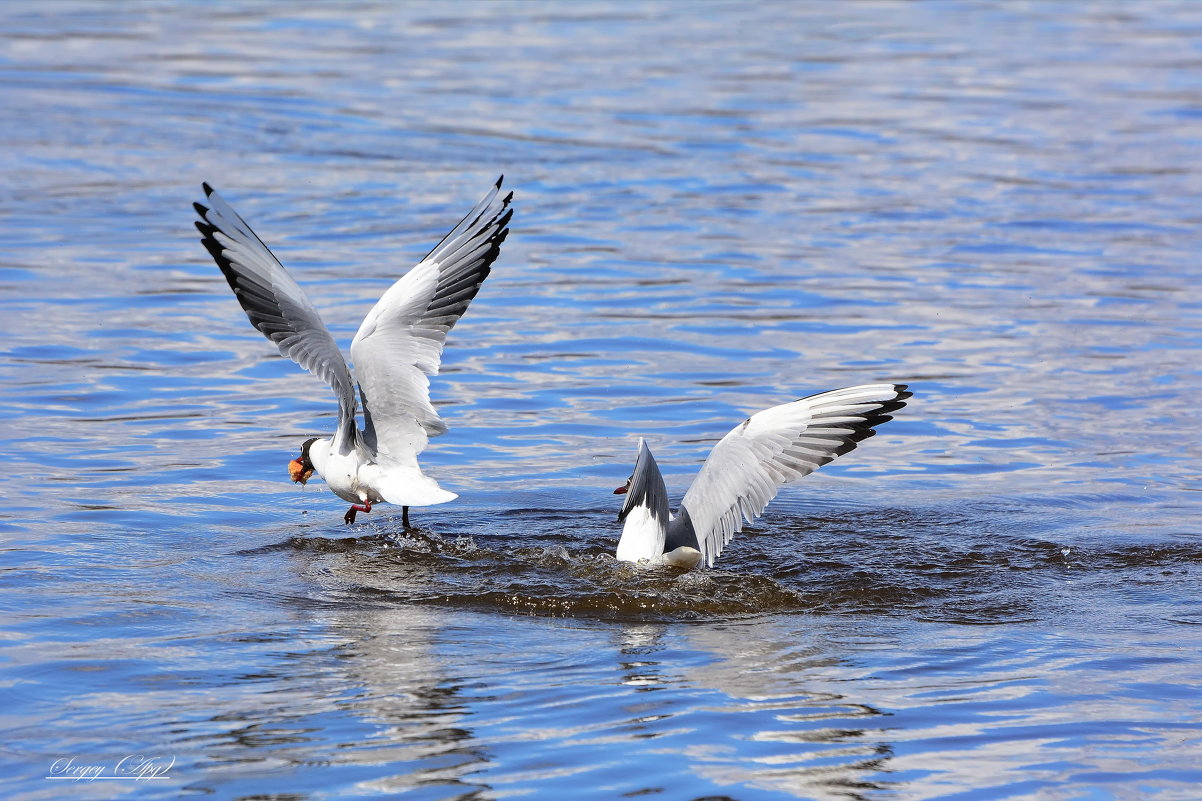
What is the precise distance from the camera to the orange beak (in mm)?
8742

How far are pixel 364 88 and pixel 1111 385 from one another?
13.5 meters

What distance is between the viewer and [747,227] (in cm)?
1556

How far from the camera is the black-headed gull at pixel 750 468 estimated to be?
25.0ft

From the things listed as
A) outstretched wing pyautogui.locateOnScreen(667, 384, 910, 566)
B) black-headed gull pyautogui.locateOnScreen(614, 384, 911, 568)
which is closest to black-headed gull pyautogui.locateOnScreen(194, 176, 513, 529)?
black-headed gull pyautogui.locateOnScreen(614, 384, 911, 568)

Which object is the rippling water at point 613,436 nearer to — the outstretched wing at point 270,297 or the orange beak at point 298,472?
the orange beak at point 298,472

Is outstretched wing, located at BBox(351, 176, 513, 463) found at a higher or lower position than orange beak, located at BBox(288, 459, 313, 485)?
higher

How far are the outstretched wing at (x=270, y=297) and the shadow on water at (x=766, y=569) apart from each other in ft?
3.16

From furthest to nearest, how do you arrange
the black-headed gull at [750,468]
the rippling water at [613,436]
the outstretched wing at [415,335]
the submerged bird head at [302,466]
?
the submerged bird head at [302,466], the outstretched wing at [415,335], the black-headed gull at [750,468], the rippling water at [613,436]

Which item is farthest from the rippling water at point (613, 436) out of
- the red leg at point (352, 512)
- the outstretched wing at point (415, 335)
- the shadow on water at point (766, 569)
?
the outstretched wing at point (415, 335)

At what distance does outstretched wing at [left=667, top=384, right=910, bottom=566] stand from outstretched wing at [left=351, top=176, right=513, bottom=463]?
1.61 meters

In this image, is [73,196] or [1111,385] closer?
[1111,385]

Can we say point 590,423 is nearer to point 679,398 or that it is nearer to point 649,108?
point 679,398

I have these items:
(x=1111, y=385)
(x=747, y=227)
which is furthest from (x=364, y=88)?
(x=1111, y=385)

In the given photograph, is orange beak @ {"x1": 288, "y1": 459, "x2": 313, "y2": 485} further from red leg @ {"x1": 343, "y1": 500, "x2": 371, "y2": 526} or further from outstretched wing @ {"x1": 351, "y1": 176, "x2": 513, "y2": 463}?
outstretched wing @ {"x1": 351, "y1": 176, "x2": 513, "y2": 463}
